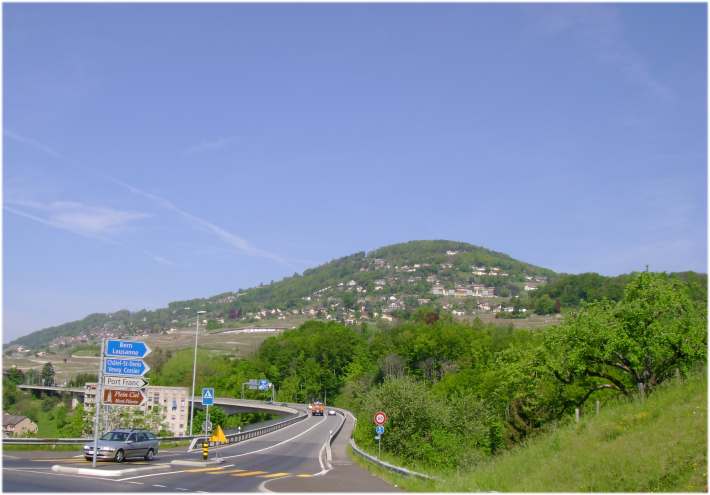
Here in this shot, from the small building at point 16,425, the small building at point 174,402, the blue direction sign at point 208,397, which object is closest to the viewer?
the blue direction sign at point 208,397

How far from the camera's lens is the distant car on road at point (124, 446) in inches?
1042

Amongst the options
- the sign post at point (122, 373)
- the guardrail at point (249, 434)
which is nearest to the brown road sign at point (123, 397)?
the sign post at point (122, 373)

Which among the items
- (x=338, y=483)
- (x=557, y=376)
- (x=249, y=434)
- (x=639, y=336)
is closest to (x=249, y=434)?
(x=249, y=434)

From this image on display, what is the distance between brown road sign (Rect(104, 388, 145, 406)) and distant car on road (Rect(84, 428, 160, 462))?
5.29m

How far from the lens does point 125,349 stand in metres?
22.4

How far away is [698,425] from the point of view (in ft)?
48.0

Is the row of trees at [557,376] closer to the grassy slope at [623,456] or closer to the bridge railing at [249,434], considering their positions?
the grassy slope at [623,456]

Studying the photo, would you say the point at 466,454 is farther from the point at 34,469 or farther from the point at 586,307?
the point at 34,469

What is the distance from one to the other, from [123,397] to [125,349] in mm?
1577

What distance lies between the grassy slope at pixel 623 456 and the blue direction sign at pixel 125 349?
9.63 m

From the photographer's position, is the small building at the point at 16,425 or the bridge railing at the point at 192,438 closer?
the bridge railing at the point at 192,438

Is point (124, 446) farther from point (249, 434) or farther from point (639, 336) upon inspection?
point (249, 434)

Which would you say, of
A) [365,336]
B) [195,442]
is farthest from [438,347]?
[195,442]

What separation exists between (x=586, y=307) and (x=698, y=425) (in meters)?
23.7
